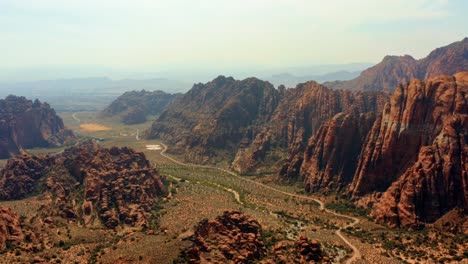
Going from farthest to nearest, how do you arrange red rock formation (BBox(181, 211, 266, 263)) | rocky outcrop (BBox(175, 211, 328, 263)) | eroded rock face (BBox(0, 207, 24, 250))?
eroded rock face (BBox(0, 207, 24, 250)), rocky outcrop (BBox(175, 211, 328, 263)), red rock formation (BBox(181, 211, 266, 263))

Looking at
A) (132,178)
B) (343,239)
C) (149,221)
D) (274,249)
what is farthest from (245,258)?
(132,178)

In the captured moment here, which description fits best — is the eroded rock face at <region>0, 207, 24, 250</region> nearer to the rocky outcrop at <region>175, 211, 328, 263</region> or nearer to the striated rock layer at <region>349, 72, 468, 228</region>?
the rocky outcrop at <region>175, 211, 328, 263</region>

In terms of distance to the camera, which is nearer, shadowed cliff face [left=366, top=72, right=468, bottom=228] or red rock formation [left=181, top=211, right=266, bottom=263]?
red rock formation [left=181, top=211, right=266, bottom=263]

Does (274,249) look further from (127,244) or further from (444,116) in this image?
(444,116)

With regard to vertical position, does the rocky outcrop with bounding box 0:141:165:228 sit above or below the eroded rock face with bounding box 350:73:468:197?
below

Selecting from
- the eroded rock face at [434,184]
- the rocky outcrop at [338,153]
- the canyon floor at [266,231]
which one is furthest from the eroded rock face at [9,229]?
the rocky outcrop at [338,153]

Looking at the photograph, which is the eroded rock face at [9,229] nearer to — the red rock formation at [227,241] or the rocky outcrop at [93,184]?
the rocky outcrop at [93,184]

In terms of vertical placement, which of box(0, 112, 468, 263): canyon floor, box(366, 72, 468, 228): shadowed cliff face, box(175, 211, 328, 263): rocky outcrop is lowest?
box(0, 112, 468, 263): canyon floor

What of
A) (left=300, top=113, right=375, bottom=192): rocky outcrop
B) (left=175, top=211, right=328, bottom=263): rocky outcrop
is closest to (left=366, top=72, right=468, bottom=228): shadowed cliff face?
(left=300, top=113, right=375, bottom=192): rocky outcrop

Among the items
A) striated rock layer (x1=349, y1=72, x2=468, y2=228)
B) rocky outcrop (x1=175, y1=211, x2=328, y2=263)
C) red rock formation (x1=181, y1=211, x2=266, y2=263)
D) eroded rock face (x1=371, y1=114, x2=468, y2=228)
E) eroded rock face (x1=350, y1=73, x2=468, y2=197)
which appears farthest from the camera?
eroded rock face (x1=350, y1=73, x2=468, y2=197)
